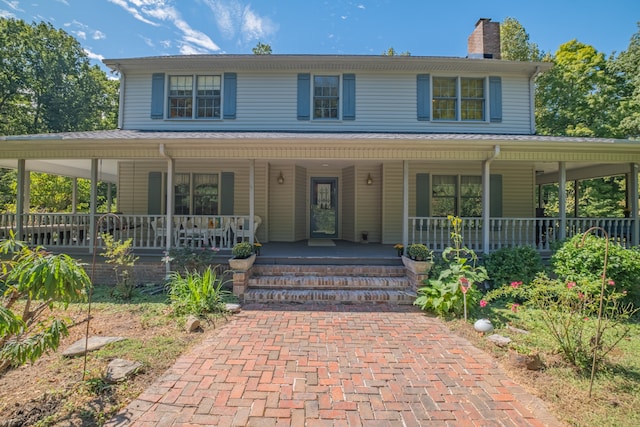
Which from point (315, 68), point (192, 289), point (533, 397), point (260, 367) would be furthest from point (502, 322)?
point (315, 68)

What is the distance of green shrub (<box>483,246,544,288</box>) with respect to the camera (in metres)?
6.62

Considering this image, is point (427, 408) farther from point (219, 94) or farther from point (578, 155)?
point (219, 94)

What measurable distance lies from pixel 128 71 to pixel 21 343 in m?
9.79

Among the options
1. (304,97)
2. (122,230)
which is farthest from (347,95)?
(122,230)

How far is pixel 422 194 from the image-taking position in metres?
9.77

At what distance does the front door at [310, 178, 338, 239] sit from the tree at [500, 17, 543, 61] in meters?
17.8

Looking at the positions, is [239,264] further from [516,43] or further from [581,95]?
[516,43]

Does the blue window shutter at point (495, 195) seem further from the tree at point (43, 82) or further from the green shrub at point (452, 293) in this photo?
the tree at point (43, 82)

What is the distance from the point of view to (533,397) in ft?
10.0

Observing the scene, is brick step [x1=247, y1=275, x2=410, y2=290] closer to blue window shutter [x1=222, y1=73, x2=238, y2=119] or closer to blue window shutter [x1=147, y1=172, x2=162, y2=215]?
blue window shutter [x1=147, y1=172, x2=162, y2=215]

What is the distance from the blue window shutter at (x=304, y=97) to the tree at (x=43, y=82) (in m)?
20.7

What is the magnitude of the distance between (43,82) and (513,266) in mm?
29444

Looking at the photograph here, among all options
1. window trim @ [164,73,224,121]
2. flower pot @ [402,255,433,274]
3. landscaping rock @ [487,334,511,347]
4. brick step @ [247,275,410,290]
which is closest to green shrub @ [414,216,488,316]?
flower pot @ [402,255,433,274]

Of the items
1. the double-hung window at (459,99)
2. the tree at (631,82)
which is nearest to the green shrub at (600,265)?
the double-hung window at (459,99)
